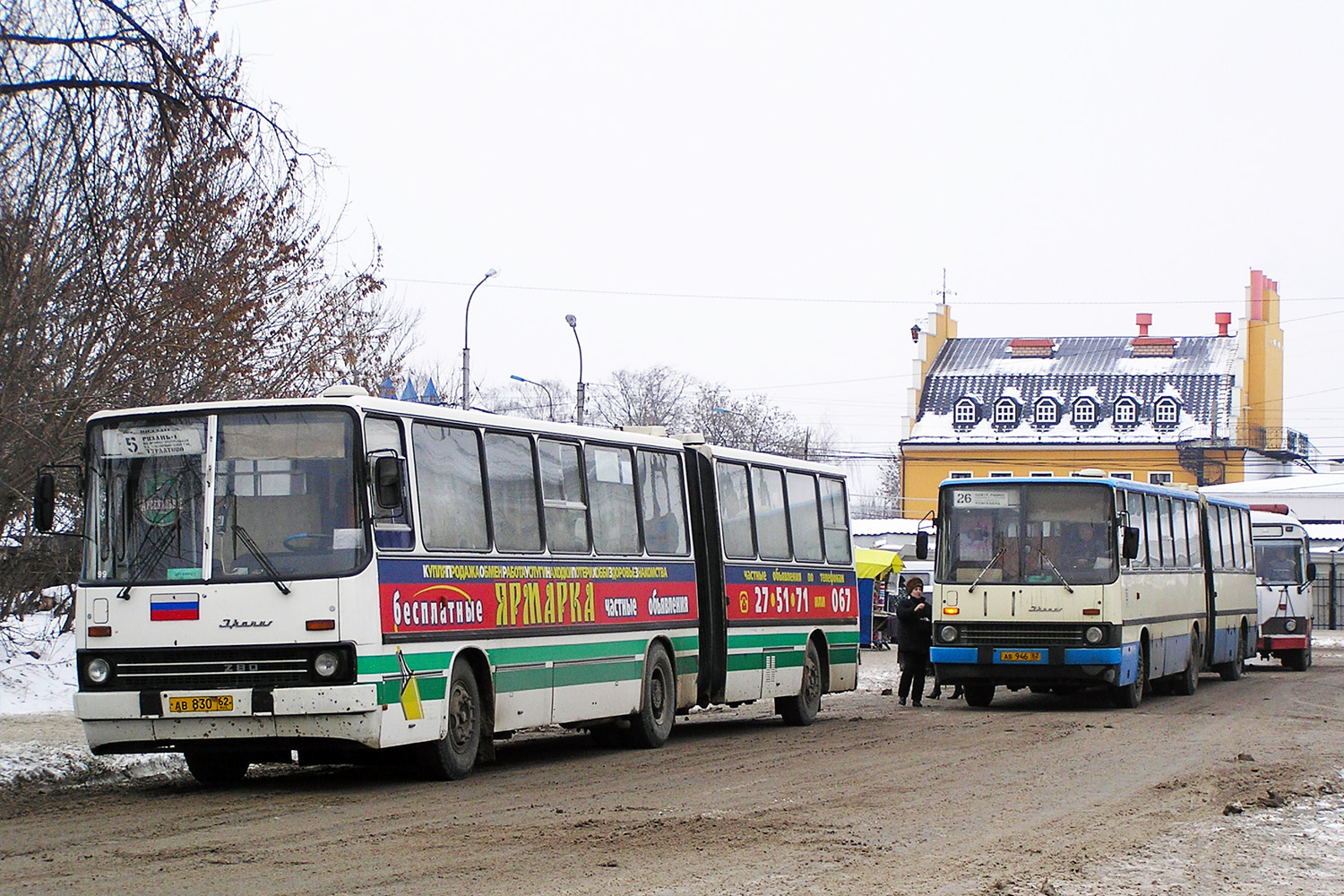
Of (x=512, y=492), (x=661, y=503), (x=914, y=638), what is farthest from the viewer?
(x=914, y=638)

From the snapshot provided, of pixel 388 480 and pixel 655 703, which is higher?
pixel 388 480

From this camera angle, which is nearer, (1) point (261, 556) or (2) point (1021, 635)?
(1) point (261, 556)

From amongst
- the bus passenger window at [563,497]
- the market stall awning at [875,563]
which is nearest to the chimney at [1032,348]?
the market stall awning at [875,563]

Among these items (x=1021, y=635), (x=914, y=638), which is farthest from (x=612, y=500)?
(x=914, y=638)

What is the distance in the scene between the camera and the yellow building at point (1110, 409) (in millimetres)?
82062

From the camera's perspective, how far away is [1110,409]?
83625 mm

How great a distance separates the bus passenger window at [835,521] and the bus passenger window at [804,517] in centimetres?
24

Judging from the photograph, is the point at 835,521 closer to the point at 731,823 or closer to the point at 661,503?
the point at 661,503

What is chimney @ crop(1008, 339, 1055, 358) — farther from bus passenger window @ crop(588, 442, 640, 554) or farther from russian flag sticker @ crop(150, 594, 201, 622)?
Answer: russian flag sticker @ crop(150, 594, 201, 622)

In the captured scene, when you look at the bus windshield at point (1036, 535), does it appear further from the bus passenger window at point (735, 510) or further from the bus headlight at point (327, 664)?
the bus headlight at point (327, 664)

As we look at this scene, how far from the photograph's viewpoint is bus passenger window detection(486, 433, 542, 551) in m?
15.3

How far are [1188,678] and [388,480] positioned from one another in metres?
18.3

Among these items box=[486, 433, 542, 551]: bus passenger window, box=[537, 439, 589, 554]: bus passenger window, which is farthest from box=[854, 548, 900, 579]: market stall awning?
box=[486, 433, 542, 551]: bus passenger window

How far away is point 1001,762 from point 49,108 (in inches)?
376
